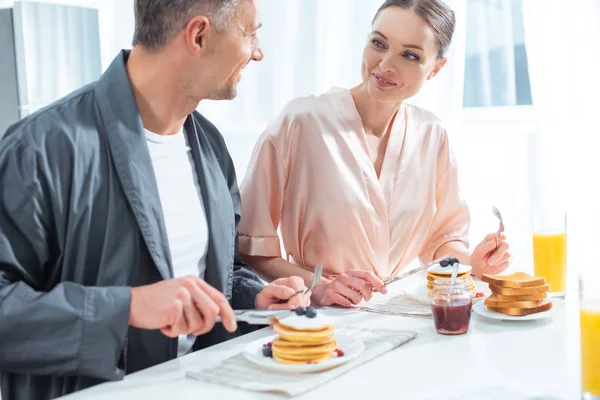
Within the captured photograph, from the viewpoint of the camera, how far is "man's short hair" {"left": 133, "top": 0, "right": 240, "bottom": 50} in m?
1.59

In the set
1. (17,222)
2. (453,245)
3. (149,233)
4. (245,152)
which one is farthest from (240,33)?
(245,152)

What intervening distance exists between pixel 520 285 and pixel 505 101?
7.73ft

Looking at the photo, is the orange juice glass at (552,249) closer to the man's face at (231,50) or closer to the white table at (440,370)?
the white table at (440,370)

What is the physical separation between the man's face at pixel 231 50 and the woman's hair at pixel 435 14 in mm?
643

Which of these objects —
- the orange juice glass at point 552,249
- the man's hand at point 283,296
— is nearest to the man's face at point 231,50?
the man's hand at point 283,296

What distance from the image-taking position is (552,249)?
6.09 feet

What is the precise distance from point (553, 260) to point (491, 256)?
0.21 m

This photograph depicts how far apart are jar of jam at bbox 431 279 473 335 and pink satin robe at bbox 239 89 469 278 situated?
0.61 metres

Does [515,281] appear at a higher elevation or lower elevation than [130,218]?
lower

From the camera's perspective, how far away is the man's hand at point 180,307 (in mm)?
1288

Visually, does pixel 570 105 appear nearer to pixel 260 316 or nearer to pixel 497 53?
pixel 497 53

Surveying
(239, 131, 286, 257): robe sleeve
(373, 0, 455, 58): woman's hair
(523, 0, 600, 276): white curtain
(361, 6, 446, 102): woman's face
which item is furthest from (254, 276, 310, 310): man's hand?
(523, 0, 600, 276): white curtain

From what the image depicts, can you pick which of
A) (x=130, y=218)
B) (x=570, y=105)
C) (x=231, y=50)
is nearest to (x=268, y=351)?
(x=130, y=218)

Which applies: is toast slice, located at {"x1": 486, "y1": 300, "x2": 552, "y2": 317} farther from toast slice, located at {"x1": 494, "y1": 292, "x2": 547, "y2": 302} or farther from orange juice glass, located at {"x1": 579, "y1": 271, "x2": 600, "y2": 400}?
orange juice glass, located at {"x1": 579, "y1": 271, "x2": 600, "y2": 400}
